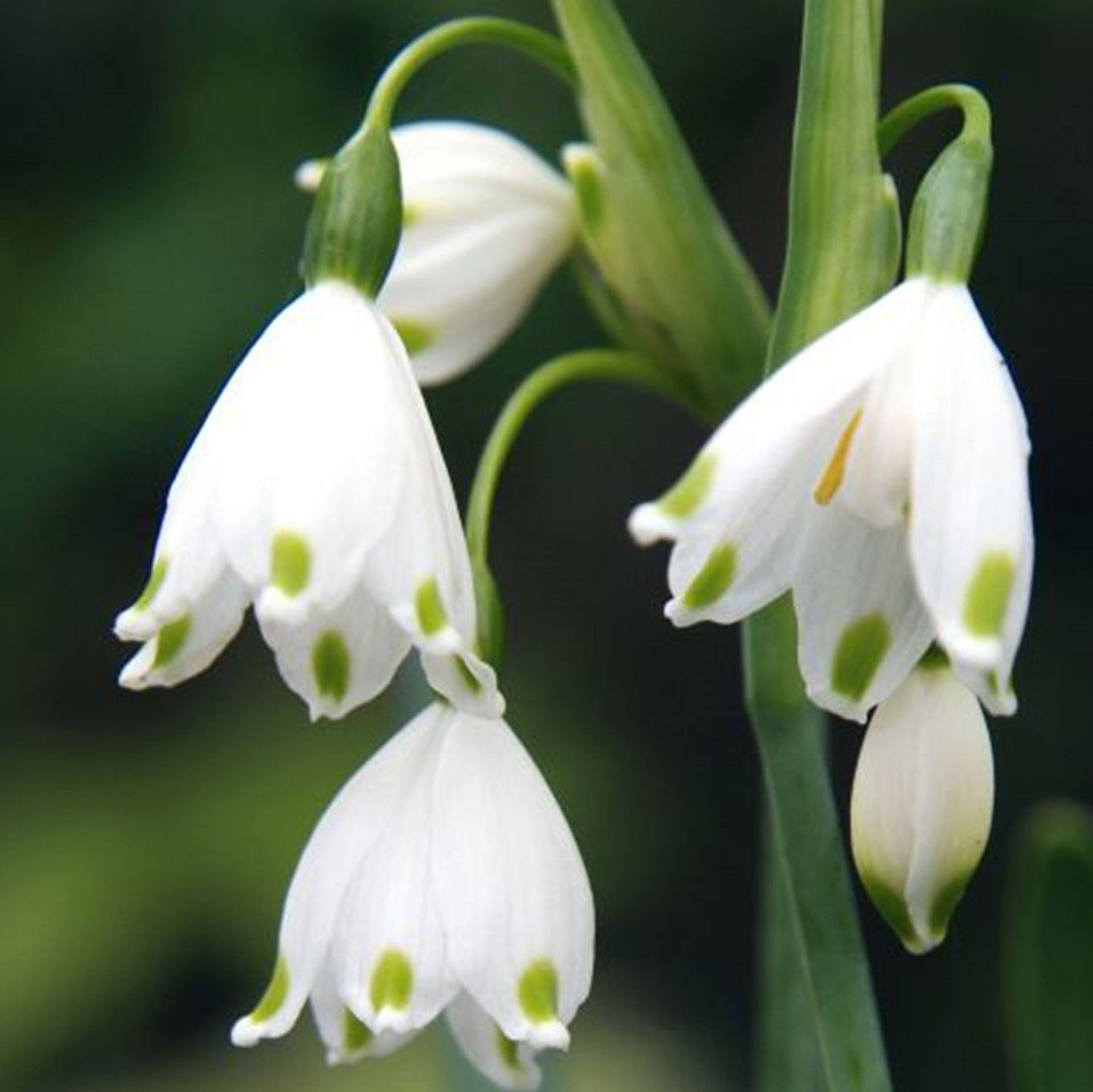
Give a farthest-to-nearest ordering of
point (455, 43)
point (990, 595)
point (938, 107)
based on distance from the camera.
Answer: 1. point (455, 43)
2. point (938, 107)
3. point (990, 595)

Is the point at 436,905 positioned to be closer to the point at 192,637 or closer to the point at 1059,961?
the point at 192,637

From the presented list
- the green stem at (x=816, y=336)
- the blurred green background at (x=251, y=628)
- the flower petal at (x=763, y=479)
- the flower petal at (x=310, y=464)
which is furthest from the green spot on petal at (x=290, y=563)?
the blurred green background at (x=251, y=628)

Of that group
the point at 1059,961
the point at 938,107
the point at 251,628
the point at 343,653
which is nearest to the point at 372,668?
the point at 343,653

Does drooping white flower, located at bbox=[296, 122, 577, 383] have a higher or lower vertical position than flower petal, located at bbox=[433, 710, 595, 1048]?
higher

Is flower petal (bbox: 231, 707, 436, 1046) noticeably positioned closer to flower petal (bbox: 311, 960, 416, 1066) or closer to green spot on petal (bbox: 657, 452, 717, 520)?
flower petal (bbox: 311, 960, 416, 1066)

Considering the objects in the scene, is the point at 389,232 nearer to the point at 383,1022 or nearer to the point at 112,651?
the point at 383,1022

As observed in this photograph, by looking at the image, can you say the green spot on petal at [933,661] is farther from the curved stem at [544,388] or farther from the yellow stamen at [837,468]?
the curved stem at [544,388]

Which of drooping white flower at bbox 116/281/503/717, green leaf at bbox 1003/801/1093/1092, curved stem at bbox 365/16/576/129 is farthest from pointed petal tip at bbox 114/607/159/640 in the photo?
green leaf at bbox 1003/801/1093/1092
